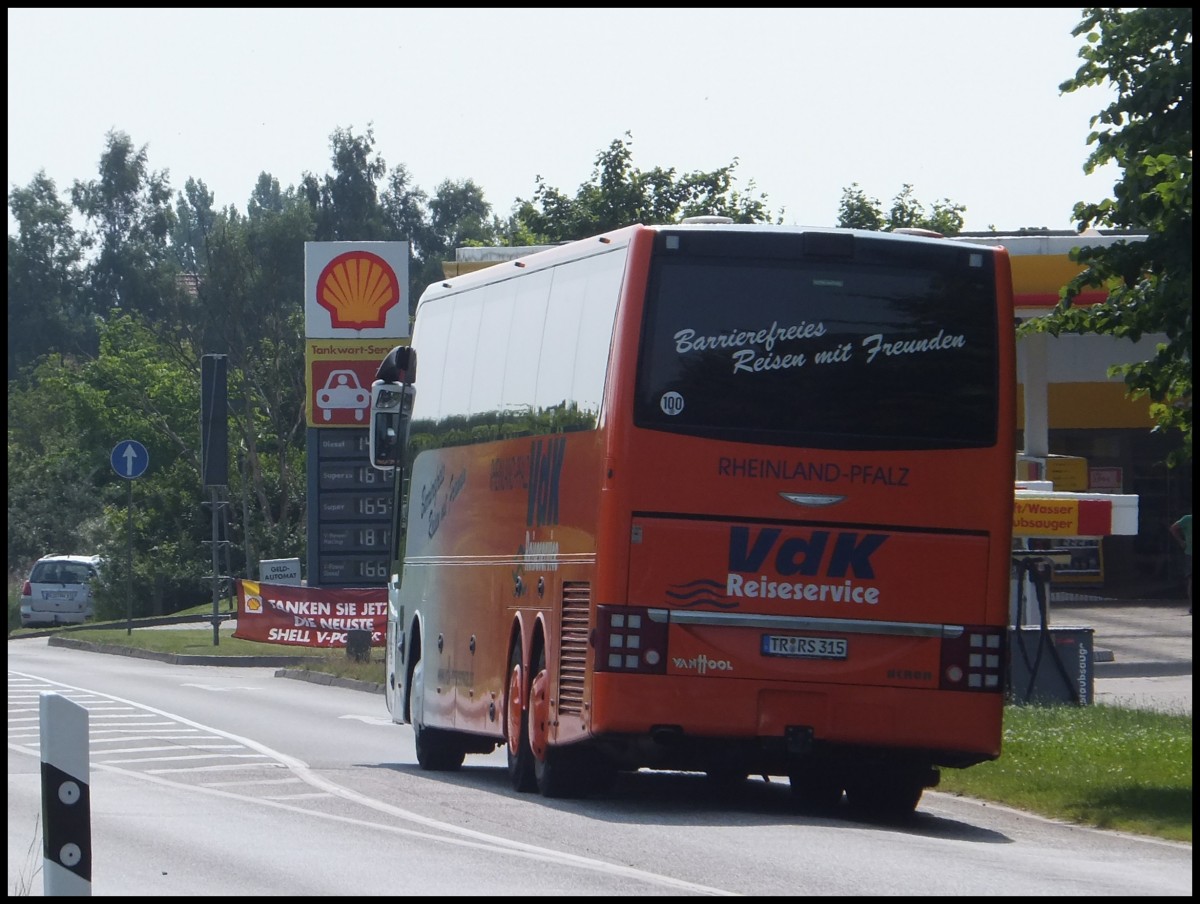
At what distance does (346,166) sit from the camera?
342 feet

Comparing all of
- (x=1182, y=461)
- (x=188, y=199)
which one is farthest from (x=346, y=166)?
(x=1182, y=461)

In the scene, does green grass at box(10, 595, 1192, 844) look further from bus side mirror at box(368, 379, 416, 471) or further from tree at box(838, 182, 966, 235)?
tree at box(838, 182, 966, 235)

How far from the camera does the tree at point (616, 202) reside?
54.6 metres

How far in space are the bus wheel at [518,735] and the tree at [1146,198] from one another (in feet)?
15.5

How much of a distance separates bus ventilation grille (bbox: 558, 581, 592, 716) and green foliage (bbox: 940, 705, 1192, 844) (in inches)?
135

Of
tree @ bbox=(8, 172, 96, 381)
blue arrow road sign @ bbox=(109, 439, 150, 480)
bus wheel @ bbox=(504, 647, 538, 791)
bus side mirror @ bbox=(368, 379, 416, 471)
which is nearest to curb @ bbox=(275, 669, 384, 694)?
blue arrow road sign @ bbox=(109, 439, 150, 480)

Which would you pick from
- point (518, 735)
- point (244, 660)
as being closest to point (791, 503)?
point (518, 735)

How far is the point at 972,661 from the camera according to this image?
1285cm

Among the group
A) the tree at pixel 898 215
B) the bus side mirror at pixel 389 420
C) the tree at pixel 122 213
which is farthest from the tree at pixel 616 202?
the tree at pixel 122 213

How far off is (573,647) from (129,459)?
2774 cm

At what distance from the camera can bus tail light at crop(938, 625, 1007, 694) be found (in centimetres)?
1281

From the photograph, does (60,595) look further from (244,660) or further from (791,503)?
(791,503)

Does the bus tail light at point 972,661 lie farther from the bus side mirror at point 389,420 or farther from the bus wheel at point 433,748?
the bus side mirror at point 389,420

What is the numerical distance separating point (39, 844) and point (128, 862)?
1.09 m
